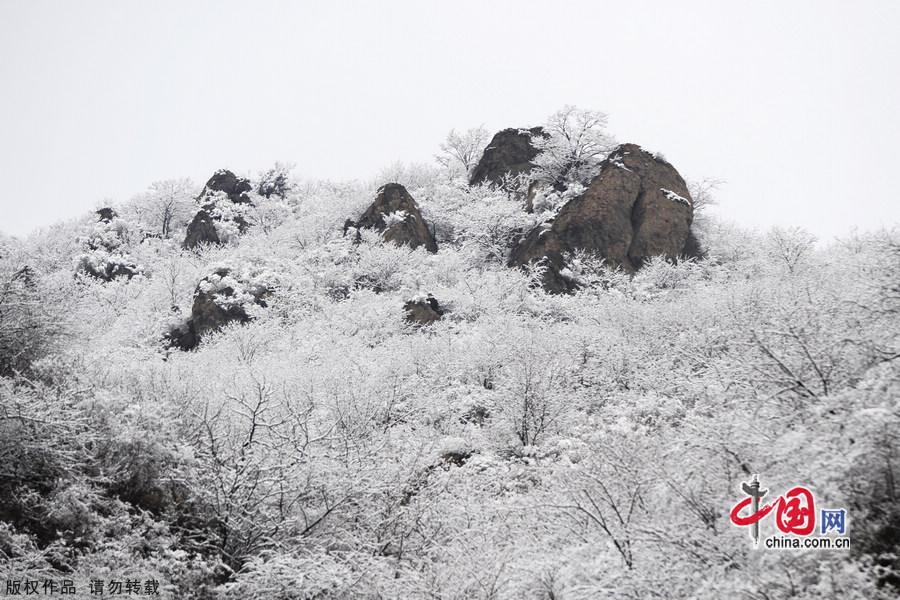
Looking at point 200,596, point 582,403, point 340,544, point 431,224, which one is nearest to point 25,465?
point 200,596

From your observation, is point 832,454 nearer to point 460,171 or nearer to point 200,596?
point 200,596

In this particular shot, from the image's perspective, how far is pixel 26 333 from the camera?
1191cm

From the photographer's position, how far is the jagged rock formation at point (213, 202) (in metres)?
54.5

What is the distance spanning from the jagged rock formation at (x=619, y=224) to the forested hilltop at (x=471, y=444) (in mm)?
5168

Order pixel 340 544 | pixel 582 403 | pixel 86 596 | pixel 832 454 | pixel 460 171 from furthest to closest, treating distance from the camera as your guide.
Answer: pixel 460 171 < pixel 582 403 < pixel 340 544 < pixel 86 596 < pixel 832 454

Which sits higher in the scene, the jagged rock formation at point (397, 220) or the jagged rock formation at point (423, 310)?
the jagged rock formation at point (397, 220)

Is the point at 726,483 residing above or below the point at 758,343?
below

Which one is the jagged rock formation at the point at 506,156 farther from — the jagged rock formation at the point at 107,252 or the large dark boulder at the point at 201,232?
the jagged rock formation at the point at 107,252

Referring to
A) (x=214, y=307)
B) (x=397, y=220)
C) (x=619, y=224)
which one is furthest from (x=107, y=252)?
(x=619, y=224)

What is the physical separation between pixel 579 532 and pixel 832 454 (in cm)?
348

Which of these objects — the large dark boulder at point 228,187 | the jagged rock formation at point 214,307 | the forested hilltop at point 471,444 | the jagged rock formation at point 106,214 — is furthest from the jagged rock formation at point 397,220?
the jagged rock formation at point 106,214

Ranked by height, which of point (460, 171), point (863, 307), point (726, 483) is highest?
point (460, 171)

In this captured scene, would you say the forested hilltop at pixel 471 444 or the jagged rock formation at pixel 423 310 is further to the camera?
the jagged rock formation at pixel 423 310

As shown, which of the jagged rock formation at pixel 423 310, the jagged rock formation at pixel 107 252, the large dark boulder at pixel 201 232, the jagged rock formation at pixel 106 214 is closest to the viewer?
the jagged rock formation at pixel 423 310
